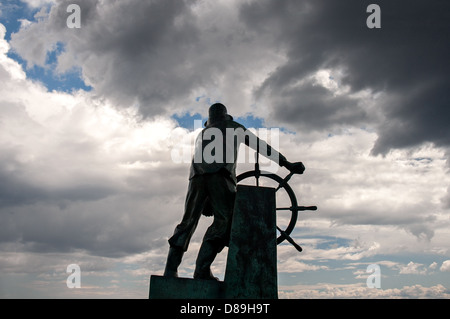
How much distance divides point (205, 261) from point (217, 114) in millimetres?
1792

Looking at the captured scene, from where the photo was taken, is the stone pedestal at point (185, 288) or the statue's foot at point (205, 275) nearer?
the stone pedestal at point (185, 288)

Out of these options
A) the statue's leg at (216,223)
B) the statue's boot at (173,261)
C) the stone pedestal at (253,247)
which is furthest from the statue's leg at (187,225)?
the stone pedestal at (253,247)

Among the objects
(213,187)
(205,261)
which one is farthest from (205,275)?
(213,187)

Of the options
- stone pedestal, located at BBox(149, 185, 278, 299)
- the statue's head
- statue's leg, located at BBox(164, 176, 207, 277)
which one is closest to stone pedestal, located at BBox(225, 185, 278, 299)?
stone pedestal, located at BBox(149, 185, 278, 299)

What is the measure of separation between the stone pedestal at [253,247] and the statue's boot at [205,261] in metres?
0.35

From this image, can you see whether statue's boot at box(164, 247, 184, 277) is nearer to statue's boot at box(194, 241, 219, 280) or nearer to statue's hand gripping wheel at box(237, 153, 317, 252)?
statue's boot at box(194, 241, 219, 280)

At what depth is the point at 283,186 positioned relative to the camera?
4945 mm

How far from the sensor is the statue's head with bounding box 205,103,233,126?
5.07m

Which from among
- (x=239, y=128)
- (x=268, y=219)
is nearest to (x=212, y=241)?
(x=268, y=219)

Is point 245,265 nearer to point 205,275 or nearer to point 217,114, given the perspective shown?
point 205,275

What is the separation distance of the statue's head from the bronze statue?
0.11 metres

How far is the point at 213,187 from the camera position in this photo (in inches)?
180

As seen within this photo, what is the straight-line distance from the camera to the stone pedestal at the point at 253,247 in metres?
4.03

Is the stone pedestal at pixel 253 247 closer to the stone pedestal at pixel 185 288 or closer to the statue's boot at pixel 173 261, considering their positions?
the stone pedestal at pixel 185 288
